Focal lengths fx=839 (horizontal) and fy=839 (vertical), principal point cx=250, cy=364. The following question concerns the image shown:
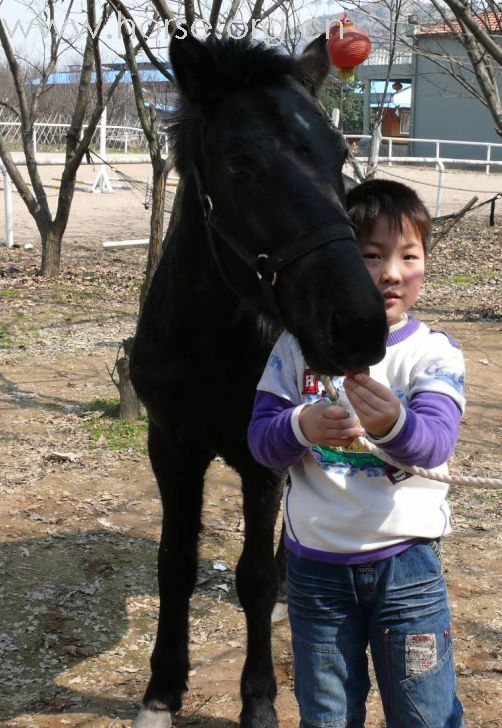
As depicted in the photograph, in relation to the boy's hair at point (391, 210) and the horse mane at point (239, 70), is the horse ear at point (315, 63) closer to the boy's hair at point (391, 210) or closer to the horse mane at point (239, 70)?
the horse mane at point (239, 70)

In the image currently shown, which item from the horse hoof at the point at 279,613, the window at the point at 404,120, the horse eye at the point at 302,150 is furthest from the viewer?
the window at the point at 404,120

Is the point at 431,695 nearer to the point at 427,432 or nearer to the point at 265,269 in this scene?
the point at 427,432

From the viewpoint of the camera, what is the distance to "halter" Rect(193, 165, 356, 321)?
1762 millimetres

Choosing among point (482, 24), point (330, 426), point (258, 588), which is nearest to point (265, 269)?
point (330, 426)

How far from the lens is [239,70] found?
Result: 2180 millimetres

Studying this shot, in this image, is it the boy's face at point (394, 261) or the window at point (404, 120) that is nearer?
the boy's face at point (394, 261)

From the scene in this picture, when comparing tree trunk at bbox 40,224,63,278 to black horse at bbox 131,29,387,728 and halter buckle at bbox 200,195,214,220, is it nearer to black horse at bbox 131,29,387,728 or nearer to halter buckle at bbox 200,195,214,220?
black horse at bbox 131,29,387,728

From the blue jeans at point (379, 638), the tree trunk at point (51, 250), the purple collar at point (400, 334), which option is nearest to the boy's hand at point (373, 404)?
the purple collar at point (400, 334)

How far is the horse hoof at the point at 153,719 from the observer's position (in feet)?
8.77

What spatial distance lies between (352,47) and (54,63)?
5.02 metres

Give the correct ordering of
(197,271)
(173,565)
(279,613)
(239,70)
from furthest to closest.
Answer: (279,613)
(173,565)
(197,271)
(239,70)

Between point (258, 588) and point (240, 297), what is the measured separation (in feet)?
3.48

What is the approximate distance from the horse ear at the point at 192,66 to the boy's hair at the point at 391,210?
59 cm

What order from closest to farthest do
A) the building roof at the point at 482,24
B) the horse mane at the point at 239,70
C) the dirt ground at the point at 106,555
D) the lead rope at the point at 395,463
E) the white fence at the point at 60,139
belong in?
the lead rope at the point at 395,463 < the horse mane at the point at 239,70 < the dirt ground at the point at 106,555 < the building roof at the point at 482,24 < the white fence at the point at 60,139
